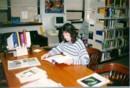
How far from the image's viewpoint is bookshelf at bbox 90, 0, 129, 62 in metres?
3.79

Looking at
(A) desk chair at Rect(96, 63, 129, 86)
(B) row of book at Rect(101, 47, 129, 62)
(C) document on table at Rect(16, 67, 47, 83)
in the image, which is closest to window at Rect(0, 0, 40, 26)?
(B) row of book at Rect(101, 47, 129, 62)

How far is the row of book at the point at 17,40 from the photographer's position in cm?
220

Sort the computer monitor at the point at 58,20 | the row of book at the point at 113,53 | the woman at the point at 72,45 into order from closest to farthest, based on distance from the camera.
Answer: the woman at the point at 72,45
the row of book at the point at 113,53
the computer monitor at the point at 58,20

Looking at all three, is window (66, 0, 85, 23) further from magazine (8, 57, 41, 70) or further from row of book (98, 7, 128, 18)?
magazine (8, 57, 41, 70)

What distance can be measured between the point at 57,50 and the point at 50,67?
54 cm

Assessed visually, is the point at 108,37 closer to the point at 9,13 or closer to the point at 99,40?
the point at 99,40

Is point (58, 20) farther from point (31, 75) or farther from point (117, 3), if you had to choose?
point (31, 75)

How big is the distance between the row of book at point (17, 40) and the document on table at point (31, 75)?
71 cm

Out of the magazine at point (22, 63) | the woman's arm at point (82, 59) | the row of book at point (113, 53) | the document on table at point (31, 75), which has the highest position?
the woman's arm at point (82, 59)

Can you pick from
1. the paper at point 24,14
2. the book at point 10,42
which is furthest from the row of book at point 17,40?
the paper at point 24,14

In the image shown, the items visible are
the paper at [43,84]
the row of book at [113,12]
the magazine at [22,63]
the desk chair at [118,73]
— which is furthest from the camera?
the row of book at [113,12]

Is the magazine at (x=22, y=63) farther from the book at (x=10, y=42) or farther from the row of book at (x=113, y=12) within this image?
the row of book at (x=113, y=12)

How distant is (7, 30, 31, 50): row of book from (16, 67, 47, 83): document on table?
0.71 meters

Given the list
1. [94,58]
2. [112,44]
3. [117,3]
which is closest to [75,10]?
[117,3]
